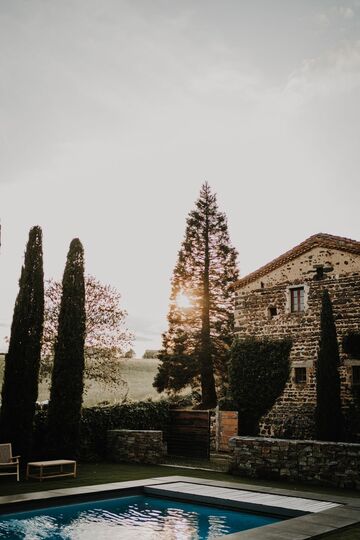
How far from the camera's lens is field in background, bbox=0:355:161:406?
45.9 metres

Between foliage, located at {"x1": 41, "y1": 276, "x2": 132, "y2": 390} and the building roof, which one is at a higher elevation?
the building roof

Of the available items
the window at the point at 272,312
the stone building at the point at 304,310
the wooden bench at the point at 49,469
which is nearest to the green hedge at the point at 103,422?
the wooden bench at the point at 49,469

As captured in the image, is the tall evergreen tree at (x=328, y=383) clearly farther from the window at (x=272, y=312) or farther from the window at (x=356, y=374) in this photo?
the window at (x=272, y=312)

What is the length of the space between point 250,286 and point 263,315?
1.52 metres

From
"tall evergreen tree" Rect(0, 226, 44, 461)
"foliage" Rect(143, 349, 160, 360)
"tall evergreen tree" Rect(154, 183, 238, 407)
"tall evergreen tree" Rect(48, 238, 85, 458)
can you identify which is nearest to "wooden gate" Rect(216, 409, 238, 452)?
"tall evergreen tree" Rect(48, 238, 85, 458)

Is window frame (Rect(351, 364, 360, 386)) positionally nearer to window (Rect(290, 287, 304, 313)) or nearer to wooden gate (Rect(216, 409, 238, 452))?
window (Rect(290, 287, 304, 313))

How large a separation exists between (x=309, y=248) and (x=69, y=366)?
36.2 feet

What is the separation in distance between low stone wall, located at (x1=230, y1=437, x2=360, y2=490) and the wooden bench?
171 inches

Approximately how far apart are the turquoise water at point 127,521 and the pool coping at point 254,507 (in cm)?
18

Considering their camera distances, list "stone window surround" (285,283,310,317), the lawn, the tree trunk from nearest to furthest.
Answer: the lawn < "stone window surround" (285,283,310,317) < the tree trunk

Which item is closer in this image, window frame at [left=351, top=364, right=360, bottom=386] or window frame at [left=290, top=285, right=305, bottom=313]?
window frame at [left=351, top=364, right=360, bottom=386]

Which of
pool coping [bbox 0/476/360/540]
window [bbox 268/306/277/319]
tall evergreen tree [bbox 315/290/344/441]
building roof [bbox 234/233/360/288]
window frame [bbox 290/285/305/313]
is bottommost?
pool coping [bbox 0/476/360/540]

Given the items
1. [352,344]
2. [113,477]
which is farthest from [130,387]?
[113,477]

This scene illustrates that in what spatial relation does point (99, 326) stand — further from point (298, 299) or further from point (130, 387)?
point (130, 387)
